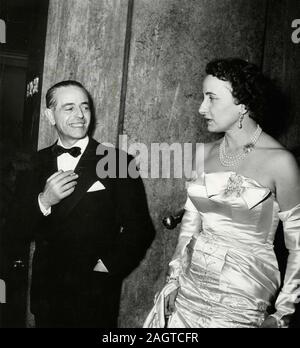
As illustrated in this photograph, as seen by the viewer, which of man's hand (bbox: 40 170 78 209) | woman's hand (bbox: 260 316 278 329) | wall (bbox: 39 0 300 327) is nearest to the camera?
woman's hand (bbox: 260 316 278 329)

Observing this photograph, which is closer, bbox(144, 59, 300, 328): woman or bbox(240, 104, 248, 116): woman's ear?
bbox(144, 59, 300, 328): woman

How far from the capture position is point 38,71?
2918 millimetres

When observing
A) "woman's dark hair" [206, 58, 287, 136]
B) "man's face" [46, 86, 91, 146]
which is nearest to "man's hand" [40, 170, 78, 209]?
"man's face" [46, 86, 91, 146]

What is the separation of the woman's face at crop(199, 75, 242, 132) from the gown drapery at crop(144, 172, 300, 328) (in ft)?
1.02

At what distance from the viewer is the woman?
6.60 ft

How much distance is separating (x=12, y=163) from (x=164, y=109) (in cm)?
120

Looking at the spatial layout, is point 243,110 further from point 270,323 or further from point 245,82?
point 270,323

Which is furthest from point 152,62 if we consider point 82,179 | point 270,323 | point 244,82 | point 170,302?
point 270,323

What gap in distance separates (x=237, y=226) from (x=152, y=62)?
4.79 ft

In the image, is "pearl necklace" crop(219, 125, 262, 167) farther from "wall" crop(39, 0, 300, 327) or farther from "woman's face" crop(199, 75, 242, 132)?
"wall" crop(39, 0, 300, 327)

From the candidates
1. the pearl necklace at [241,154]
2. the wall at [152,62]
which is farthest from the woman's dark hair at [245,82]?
the wall at [152,62]

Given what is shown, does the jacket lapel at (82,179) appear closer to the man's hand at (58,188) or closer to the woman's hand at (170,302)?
the man's hand at (58,188)

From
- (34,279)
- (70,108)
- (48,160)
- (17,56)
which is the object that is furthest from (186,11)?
(17,56)
